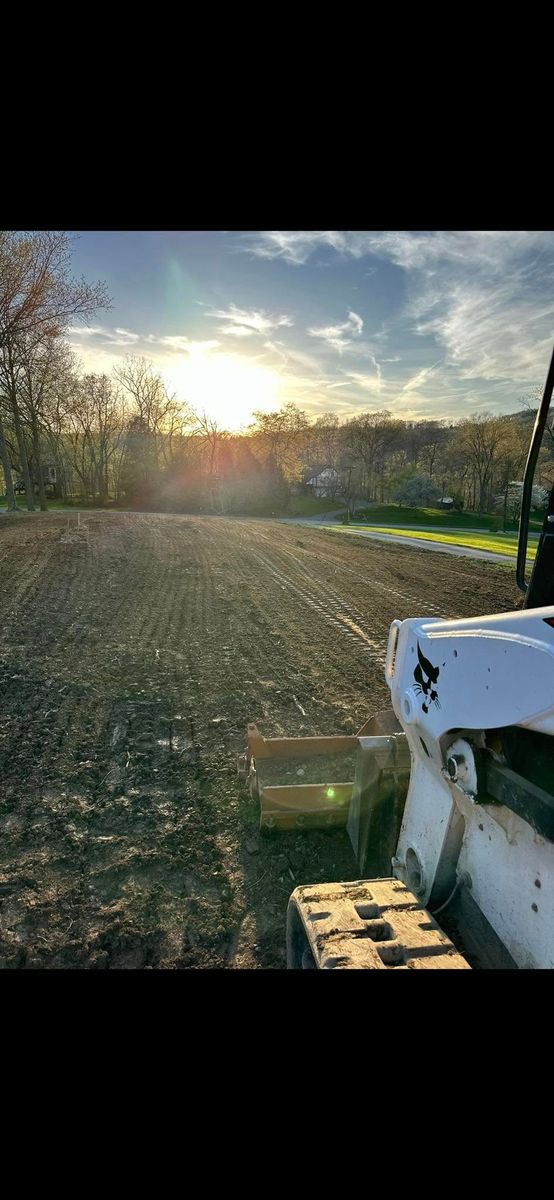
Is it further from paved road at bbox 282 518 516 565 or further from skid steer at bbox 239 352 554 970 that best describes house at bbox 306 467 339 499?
skid steer at bbox 239 352 554 970

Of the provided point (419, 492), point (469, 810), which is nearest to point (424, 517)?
point (419, 492)

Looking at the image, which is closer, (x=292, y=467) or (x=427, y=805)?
(x=427, y=805)

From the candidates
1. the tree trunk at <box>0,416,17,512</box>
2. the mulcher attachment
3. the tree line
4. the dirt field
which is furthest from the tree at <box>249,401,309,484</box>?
the mulcher attachment

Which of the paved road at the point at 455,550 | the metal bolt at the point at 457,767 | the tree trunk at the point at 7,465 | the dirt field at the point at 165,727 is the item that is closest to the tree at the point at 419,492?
the paved road at the point at 455,550

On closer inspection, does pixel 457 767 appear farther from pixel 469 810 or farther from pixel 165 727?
pixel 165 727

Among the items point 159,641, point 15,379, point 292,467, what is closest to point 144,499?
point 292,467

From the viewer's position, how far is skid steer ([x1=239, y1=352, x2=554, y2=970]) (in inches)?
63.6

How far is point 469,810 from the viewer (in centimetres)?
200

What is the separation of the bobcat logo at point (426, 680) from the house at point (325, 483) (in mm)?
38199

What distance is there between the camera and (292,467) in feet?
119

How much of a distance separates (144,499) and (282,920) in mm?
32777

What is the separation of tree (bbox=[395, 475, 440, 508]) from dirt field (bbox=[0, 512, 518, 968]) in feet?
82.2
